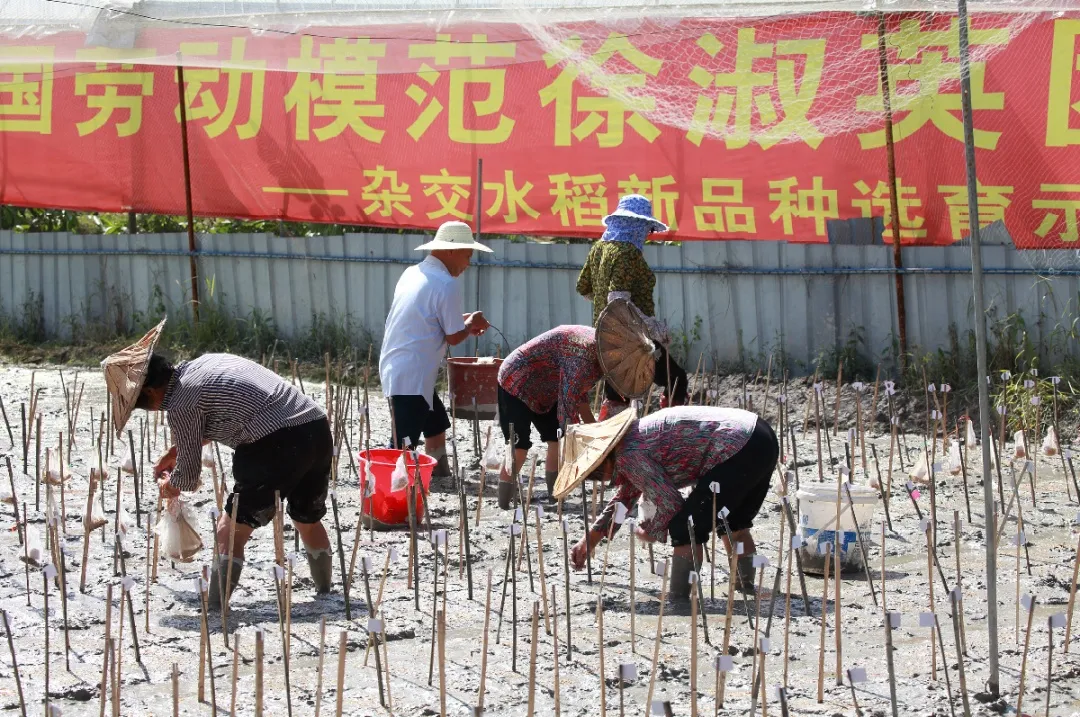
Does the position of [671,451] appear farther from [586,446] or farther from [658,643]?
[658,643]

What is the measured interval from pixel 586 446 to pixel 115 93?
22.6 feet

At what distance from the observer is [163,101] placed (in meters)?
10.5

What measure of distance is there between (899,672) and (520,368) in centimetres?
267

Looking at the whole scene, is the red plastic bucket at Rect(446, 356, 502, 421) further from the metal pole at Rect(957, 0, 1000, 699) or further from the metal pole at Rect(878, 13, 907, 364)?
the metal pole at Rect(957, 0, 1000, 699)

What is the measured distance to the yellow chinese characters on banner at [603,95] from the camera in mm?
8289

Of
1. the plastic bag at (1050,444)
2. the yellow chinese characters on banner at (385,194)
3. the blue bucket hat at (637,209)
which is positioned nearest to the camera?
the plastic bag at (1050,444)

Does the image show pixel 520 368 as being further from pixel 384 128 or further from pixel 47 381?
pixel 47 381

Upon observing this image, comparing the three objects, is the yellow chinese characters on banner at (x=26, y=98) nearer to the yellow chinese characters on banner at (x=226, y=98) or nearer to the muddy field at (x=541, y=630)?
the yellow chinese characters on banner at (x=226, y=98)

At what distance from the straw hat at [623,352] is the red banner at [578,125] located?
228cm

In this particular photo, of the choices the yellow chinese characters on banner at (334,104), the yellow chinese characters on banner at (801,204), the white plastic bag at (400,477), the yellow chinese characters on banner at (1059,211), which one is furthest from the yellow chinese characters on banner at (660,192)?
the white plastic bag at (400,477)

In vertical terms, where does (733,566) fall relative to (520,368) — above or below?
below

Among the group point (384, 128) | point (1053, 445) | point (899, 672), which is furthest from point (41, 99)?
point (899, 672)

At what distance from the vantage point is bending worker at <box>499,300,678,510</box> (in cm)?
641

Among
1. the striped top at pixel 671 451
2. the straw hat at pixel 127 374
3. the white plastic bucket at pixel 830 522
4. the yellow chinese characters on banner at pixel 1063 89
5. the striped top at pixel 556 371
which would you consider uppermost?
the yellow chinese characters on banner at pixel 1063 89
